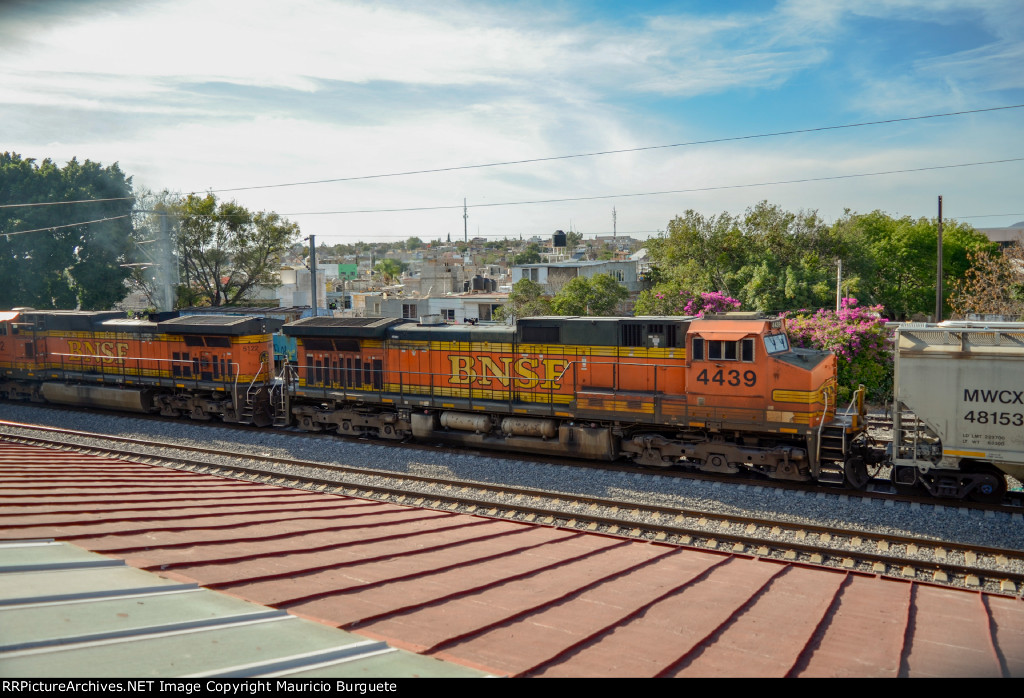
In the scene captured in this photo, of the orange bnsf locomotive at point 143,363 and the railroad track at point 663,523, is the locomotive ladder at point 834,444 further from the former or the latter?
the orange bnsf locomotive at point 143,363

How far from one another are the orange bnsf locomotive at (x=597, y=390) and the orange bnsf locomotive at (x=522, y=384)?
32 mm

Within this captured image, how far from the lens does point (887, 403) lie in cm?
2177

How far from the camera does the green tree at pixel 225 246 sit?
46719mm

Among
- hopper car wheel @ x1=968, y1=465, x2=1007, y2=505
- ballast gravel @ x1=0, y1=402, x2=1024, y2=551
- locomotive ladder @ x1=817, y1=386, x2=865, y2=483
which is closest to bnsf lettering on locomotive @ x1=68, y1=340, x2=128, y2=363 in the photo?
ballast gravel @ x1=0, y1=402, x2=1024, y2=551

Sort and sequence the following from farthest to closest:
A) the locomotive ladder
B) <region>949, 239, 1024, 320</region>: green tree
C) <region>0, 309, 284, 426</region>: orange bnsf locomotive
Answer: <region>949, 239, 1024, 320</region>: green tree, <region>0, 309, 284, 426</region>: orange bnsf locomotive, the locomotive ladder

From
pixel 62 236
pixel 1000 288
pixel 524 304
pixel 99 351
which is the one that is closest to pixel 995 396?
pixel 1000 288

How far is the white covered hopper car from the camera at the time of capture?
39.5 ft

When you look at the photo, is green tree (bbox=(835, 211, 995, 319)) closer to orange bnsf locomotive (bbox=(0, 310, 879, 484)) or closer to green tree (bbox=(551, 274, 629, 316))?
green tree (bbox=(551, 274, 629, 316))

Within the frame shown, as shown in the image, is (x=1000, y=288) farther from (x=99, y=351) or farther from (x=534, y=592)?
(x=99, y=351)

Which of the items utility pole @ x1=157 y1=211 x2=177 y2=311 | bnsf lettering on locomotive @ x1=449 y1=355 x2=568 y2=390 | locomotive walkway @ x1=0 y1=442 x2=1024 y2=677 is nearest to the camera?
locomotive walkway @ x1=0 y1=442 x2=1024 y2=677

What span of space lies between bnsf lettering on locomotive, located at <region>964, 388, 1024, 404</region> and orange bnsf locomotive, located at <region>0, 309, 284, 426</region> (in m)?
17.6

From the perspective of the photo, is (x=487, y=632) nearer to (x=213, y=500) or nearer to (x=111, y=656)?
(x=111, y=656)
